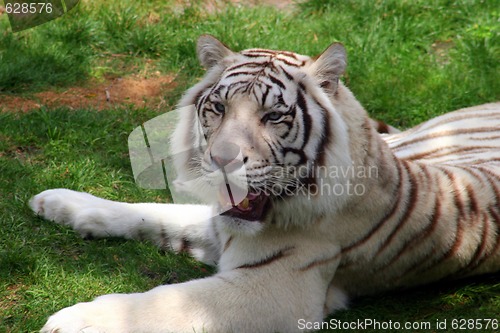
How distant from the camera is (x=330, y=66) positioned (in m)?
2.89

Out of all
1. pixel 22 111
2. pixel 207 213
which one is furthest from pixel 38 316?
pixel 22 111

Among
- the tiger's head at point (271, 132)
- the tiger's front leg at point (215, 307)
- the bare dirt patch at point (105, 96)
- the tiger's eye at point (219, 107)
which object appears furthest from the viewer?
the bare dirt patch at point (105, 96)

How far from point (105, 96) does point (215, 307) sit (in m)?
2.30

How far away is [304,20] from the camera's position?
18.5ft

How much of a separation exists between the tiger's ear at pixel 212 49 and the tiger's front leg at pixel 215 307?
81 cm

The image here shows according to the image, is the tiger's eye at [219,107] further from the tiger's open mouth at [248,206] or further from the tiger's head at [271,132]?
the tiger's open mouth at [248,206]

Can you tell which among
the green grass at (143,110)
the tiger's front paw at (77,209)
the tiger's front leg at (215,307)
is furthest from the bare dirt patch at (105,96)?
the tiger's front leg at (215,307)

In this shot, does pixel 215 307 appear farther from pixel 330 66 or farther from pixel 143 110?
pixel 143 110

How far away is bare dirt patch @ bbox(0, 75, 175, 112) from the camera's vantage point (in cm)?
452

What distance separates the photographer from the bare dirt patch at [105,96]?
4523 millimetres

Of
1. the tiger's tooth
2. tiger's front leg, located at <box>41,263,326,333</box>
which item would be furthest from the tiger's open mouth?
tiger's front leg, located at <box>41,263,326,333</box>

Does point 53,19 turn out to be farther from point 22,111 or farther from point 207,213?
point 207,213

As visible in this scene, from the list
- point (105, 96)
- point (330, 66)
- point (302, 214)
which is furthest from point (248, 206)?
point (105, 96)

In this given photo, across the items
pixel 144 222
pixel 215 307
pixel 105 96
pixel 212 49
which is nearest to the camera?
pixel 215 307
